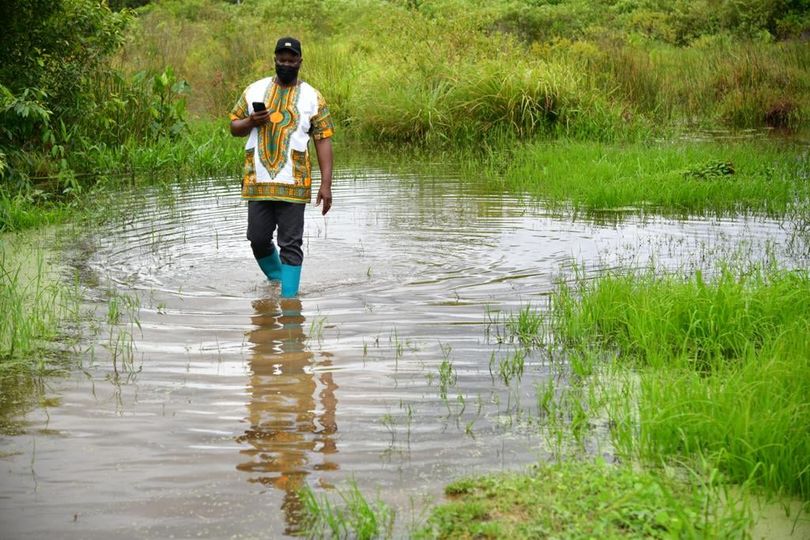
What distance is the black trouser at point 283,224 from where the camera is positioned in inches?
282

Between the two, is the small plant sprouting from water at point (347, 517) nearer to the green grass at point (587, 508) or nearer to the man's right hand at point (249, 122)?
the green grass at point (587, 508)

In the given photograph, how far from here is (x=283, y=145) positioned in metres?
7.01

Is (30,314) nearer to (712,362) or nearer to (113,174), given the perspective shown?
(712,362)

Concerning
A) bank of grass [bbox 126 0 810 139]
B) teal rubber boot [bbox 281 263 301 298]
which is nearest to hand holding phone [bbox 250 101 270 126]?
teal rubber boot [bbox 281 263 301 298]

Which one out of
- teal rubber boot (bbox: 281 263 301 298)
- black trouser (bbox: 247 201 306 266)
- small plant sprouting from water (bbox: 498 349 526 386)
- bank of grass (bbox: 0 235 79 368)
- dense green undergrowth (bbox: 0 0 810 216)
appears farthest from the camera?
dense green undergrowth (bbox: 0 0 810 216)

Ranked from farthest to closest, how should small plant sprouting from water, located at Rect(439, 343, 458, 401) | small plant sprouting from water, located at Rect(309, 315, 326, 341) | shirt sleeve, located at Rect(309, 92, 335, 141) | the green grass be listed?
shirt sleeve, located at Rect(309, 92, 335, 141) → small plant sprouting from water, located at Rect(309, 315, 326, 341) → small plant sprouting from water, located at Rect(439, 343, 458, 401) → the green grass

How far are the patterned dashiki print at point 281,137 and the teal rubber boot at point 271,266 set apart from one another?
72 centimetres

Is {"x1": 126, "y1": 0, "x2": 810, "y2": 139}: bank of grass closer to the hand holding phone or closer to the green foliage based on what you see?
the green foliage

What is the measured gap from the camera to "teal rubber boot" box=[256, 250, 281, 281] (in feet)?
25.1

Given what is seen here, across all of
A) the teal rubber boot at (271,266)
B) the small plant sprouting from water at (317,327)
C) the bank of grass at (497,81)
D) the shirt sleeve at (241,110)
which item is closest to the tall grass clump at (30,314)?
the teal rubber boot at (271,266)

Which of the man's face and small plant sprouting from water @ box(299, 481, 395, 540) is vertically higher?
the man's face

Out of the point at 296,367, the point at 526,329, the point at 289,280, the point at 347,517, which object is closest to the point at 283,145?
the point at 289,280

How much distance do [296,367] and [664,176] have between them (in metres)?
7.08

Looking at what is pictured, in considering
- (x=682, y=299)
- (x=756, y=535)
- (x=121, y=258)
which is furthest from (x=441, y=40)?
(x=756, y=535)
